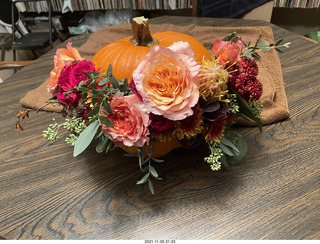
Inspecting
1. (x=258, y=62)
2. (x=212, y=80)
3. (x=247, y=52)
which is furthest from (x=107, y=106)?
(x=258, y=62)

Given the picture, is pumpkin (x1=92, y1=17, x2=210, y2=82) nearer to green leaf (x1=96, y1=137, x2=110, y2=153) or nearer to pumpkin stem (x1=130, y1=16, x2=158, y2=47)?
pumpkin stem (x1=130, y1=16, x2=158, y2=47)

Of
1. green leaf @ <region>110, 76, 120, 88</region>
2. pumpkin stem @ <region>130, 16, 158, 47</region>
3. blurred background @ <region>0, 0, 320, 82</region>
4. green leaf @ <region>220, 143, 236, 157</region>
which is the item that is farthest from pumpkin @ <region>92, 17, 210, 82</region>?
blurred background @ <region>0, 0, 320, 82</region>

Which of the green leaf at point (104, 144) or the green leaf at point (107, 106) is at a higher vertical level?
the green leaf at point (107, 106)

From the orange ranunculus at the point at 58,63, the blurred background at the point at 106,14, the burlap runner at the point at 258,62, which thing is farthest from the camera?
the blurred background at the point at 106,14

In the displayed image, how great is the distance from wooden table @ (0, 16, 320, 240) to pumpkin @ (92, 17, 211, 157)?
0.22ft

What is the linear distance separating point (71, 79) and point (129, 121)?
0.16 m

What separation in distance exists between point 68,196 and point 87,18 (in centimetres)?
229

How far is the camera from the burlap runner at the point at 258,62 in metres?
0.73

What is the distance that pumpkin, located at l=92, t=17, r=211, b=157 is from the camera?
1.93 feet

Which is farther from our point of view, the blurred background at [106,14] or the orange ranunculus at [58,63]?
the blurred background at [106,14]

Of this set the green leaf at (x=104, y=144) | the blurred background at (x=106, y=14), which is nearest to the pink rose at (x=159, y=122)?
the green leaf at (x=104, y=144)

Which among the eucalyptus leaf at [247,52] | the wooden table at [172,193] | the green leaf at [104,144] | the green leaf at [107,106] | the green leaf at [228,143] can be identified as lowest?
the wooden table at [172,193]

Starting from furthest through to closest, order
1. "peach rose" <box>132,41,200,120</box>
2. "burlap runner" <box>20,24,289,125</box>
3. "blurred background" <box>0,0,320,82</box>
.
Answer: "blurred background" <box>0,0,320,82</box> < "burlap runner" <box>20,24,289,125</box> < "peach rose" <box>132,41,200,120</box>

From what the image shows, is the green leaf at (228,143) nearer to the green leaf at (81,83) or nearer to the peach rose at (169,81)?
the peach rose at (169,81)
